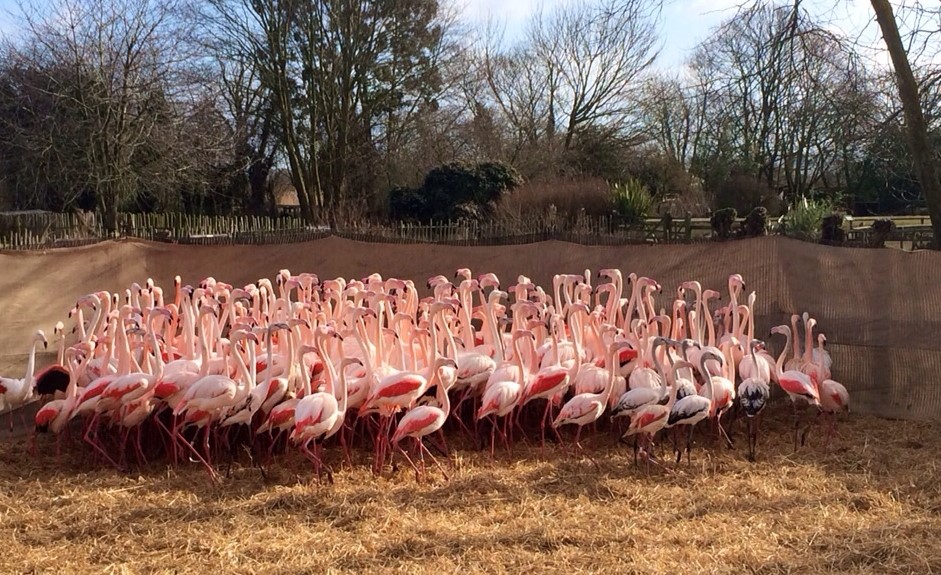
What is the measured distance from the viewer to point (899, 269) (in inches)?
254

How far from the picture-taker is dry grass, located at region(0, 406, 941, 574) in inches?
154

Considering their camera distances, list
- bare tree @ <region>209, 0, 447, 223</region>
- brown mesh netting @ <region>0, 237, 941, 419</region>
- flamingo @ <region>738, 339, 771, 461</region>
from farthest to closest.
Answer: bare tree @ <region>209, 0, 447, 223</region>
brown mesh netting @ <region>0, 237, 941, 419</region>
flamingo @ <region>738, 339, 771, 461</region>

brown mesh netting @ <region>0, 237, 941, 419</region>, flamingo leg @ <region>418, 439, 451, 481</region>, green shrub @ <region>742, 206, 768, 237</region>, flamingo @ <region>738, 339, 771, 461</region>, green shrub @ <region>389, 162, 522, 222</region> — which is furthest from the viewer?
green shrub @ <region>389, 162, 522, 222</region>

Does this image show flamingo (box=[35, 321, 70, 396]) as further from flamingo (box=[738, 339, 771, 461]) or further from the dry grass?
flamingo (box=[738, 339, 771, 461])

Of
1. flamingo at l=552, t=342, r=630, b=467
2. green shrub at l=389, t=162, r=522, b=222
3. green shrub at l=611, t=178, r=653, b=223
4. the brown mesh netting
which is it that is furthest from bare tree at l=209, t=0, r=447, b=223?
flamingo at l=552, t=342, r=630, b=467

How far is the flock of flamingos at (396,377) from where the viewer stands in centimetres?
532

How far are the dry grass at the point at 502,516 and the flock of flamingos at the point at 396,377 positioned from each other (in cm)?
27

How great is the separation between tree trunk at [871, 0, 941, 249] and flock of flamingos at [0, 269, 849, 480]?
9.67 feet

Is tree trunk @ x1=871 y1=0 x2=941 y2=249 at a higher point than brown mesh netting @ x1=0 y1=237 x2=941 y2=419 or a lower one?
higher

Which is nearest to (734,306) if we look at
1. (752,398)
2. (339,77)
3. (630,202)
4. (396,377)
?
(752,398)

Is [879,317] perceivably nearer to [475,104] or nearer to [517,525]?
[517,525]

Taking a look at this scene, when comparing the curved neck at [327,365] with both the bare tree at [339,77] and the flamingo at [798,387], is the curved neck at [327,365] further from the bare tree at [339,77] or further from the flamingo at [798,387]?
the bare tree at [339,77]

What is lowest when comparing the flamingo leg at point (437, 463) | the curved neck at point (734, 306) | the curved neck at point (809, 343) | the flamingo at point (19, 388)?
the flamingo leg at point (437, 463)

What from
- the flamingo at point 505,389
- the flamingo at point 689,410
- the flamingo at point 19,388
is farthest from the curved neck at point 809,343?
the flamingo at point 19,388
